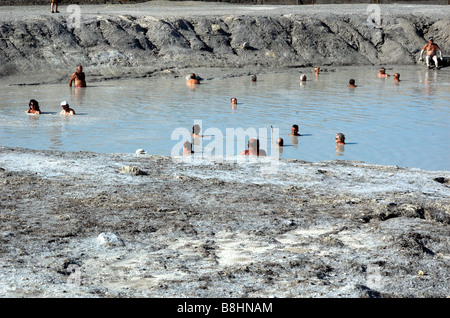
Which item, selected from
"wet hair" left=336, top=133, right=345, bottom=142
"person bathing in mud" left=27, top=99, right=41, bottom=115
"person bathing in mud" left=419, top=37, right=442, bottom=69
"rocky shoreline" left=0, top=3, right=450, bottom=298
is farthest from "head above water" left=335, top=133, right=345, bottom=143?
"person bathing in mud" left=419, top=37, right=442, bottom=69

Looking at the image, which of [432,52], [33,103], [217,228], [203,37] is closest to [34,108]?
[33,103]

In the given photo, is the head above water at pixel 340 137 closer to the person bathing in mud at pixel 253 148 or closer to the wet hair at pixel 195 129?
the person bathing in mud at pixel 253 148

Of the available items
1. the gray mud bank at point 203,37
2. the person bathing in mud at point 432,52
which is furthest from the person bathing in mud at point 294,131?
the person bathing in mud at point 432,52

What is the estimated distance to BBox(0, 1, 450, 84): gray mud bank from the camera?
1066 inches

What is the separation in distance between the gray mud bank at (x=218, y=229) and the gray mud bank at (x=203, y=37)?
51.2ft

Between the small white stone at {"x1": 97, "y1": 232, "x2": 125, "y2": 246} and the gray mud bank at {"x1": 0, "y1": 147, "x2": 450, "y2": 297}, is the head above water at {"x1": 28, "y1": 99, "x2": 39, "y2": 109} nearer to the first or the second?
the gray mud bank at {"x1": 0, "y1": 147, "x2": 450, "y2": 297}

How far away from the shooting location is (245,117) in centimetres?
1888

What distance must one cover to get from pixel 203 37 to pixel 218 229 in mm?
23696

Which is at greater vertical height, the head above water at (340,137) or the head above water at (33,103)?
the head above water at (33,103)

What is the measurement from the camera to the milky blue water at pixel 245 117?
49.9ft

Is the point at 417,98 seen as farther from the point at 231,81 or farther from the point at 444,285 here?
the point at 444,285

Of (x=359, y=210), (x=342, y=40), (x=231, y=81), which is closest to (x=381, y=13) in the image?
(x=342, y=40)

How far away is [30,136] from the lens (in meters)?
15.9

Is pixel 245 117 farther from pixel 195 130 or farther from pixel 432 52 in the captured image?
pixel 432 52
